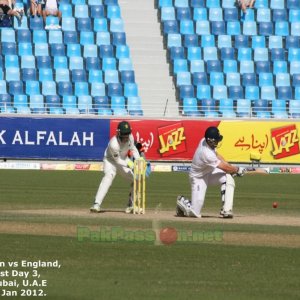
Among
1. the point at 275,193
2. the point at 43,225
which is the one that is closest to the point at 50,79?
the point at 275,193

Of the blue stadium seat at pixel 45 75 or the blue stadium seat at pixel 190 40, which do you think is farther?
the blue stadium seat at pixel 190 40

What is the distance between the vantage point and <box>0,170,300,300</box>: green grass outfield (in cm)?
1112

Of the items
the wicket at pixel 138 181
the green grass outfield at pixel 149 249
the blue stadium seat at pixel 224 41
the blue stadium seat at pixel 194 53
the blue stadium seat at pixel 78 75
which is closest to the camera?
the green grass outfield at pixel 149 249

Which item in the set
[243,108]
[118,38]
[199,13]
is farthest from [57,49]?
[243,108]

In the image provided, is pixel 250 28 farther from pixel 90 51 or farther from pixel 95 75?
pixel 95 75

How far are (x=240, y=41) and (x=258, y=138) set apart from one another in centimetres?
601

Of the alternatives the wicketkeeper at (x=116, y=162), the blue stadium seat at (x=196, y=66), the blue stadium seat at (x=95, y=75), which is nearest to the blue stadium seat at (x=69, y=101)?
the blue stadium seat at (x=95, y=75)

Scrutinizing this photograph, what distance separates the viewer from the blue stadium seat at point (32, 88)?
3850 centimetres

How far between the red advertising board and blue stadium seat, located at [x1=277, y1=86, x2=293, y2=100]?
4.57 meters

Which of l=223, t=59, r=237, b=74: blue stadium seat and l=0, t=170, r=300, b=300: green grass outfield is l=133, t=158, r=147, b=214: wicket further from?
l=223, t=59, r=237, b=74: blue stadium seat

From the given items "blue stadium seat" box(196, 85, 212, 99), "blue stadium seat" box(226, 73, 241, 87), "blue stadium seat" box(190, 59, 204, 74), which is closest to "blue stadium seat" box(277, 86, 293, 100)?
"blue stadium seat" box(226, 73, 241, 87)

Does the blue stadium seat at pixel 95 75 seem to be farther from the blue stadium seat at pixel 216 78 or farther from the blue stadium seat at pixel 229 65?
the blue stadium seat at pixel 229 65

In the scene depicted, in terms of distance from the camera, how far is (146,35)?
138 ft

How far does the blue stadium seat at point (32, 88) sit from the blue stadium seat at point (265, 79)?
7928 millimetres
